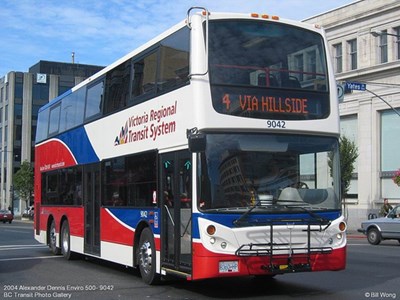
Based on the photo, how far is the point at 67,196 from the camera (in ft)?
54.1

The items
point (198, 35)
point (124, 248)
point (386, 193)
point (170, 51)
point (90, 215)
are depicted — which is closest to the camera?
point (198, 35)

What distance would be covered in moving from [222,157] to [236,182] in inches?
17.7

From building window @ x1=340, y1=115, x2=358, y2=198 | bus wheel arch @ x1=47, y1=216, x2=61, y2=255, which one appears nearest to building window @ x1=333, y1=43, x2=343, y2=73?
building window @ x1=340, y1=115, x2=358, y2=198

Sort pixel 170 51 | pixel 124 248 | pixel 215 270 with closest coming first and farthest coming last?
1. pixel 215 270
2. pixel 170 51
3. pixel 124 248

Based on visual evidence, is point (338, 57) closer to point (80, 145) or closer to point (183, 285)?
point (80, 145)

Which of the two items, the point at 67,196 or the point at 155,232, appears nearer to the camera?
the point at 155,232

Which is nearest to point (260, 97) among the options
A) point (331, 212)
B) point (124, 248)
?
point (331, 212)

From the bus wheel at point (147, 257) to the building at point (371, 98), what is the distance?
2823 cm

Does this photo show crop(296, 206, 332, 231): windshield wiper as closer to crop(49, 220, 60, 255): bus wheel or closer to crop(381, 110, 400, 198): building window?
crop(49, 220, 60, 255): bus wheel

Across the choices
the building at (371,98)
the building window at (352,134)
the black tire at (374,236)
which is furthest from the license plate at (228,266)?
the building window at (352,134)

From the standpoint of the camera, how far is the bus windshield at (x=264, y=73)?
387 inches

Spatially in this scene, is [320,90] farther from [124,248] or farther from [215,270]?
[124,248]

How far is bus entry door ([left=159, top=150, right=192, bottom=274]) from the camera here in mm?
9828

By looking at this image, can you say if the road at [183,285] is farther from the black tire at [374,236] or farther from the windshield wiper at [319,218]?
the black tire at [374,236]
